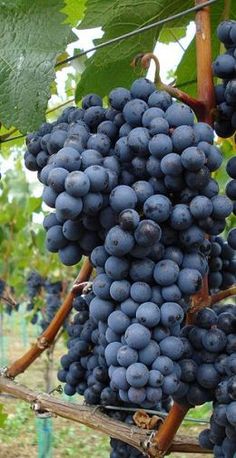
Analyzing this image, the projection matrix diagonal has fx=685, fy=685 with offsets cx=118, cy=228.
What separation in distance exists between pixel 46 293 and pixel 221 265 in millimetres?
5729

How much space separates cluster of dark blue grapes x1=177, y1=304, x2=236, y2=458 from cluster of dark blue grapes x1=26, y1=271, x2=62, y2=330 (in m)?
5.37

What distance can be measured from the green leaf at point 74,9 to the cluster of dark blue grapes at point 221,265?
0.65 metres

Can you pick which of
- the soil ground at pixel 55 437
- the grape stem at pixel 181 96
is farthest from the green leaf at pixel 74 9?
the soil ground at pixel 55 437

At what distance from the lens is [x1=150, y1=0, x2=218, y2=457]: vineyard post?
3.04 ft

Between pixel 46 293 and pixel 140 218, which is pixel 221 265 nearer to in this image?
pixel 140 218

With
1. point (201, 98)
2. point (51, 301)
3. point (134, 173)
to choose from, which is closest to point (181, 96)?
point (201, 98)

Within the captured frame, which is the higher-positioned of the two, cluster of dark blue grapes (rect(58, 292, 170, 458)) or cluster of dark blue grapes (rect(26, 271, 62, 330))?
cluster of dark blue grapes (rect(58, 292, 170, 458))

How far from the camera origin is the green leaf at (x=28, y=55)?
96 centimetres

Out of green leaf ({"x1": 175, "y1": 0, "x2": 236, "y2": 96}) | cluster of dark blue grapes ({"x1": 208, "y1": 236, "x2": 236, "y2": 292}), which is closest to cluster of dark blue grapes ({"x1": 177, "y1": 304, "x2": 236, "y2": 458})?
cluster of dark blue grapes ({"x1": 208, "y1": 236, "x2": 236, "y2": 292})

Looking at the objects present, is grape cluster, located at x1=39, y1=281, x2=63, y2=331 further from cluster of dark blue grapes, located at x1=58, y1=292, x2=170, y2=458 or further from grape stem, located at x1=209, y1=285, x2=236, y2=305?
grape stem, located at x1=209, y1=285, x2=236, y2=305

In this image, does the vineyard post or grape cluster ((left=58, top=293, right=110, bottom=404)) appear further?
grape cluster ((left=58, top=293, right=110, bottom=404))

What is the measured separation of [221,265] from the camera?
110cm

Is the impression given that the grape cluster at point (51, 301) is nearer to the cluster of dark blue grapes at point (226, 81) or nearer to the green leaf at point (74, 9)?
the green leaf at point (74, 9)

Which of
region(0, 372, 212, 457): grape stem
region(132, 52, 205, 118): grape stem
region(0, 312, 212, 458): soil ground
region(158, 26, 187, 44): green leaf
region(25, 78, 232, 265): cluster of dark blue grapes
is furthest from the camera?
region(0, 312, 212, 458): soil ground
